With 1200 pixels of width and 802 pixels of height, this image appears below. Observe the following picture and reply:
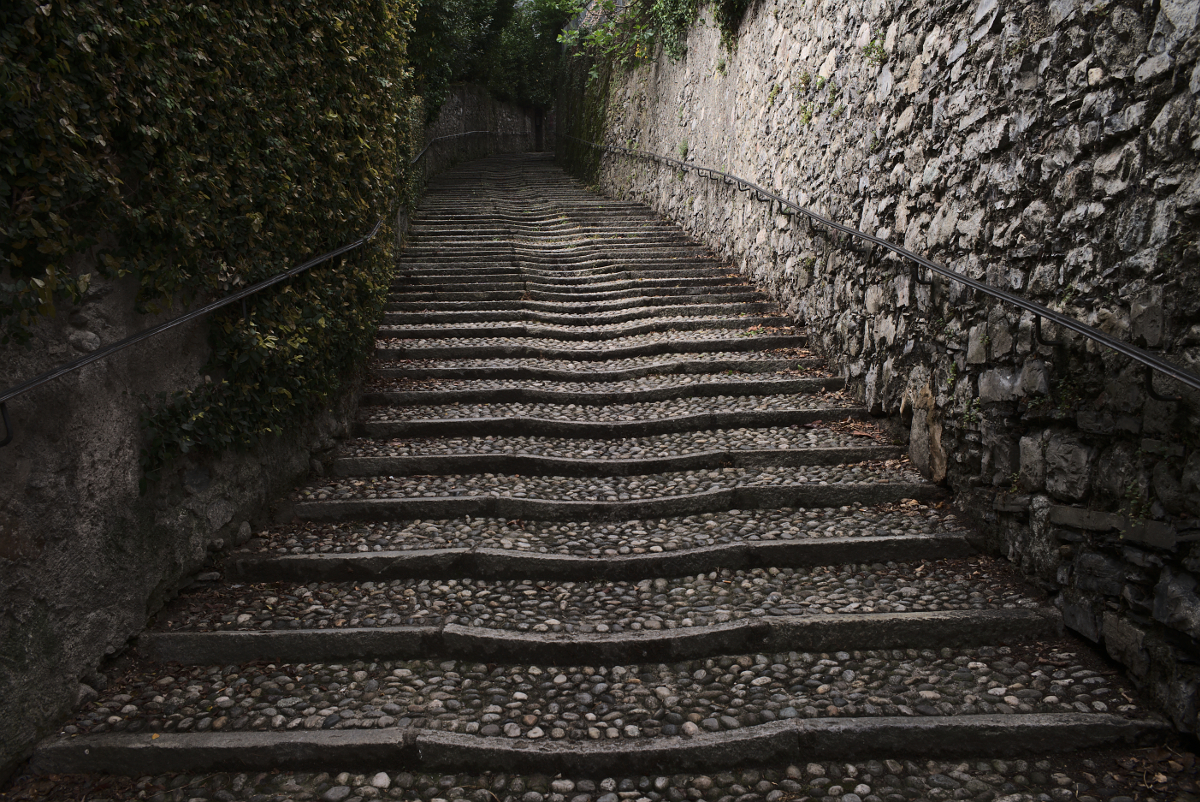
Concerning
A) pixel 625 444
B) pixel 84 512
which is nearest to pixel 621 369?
pixel 625 444

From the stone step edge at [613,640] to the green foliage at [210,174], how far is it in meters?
0.82

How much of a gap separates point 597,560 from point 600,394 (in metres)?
1.99

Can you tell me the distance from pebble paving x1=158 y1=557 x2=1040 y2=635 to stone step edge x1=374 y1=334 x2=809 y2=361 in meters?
2.73

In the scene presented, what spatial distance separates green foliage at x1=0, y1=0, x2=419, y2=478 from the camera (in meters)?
2.20

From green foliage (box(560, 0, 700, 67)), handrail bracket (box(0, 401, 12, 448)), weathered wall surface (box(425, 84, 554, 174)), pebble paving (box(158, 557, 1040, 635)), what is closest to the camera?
handrail bracket (box(0, 401, 12, 448))

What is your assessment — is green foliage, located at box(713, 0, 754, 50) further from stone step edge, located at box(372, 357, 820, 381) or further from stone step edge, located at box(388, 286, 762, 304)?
stone step edge, located at box(372, 357, 820, 381)

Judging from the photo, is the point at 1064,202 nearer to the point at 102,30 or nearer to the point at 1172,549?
the point at 1172,549

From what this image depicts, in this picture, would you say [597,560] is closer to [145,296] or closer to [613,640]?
[613,640]

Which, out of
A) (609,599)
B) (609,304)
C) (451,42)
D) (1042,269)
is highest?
(451,42)

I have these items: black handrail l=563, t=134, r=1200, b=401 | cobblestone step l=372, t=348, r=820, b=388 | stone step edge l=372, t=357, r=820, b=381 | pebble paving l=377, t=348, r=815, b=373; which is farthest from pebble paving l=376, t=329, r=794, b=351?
black handrail l=563, t=134, r=1200, b=401

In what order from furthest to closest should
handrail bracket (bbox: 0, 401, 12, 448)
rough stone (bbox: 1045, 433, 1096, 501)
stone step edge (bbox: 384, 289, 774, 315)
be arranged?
stone step edge (bbox: 384, 289, 774, 315) < rough stone (bbox: 1045, 433, 1096, 501) < handrail bracket (bbox: 0, 401, 12, 448)

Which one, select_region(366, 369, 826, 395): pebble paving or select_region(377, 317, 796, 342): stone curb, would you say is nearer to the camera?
select_region(366, 369, 826, 395): pebble paving

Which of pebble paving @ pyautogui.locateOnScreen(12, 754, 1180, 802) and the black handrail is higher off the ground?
the black handrail

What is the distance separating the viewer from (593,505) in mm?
3910
